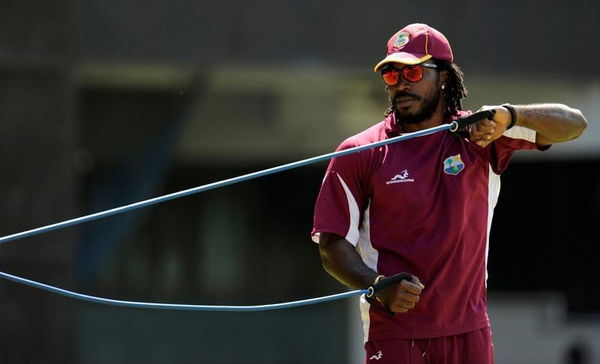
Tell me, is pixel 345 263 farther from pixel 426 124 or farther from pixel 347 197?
A: pixel 426 124

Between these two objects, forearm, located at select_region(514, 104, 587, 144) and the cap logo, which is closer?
forearm, located at select_region(514, 104, 587, 144)

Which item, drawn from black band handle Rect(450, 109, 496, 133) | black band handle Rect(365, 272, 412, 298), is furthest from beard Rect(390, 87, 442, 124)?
black band handle Rect(365, 272, 412, 298)

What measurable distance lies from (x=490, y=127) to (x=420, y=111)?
0.47 metres

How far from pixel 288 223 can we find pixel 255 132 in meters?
1.84

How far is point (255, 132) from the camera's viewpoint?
17.3m

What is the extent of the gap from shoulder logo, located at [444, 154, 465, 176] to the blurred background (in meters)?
7.51

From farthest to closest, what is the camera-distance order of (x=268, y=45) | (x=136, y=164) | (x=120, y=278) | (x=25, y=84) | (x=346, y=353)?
(x=120, y=278) < (x=346, y=353) < (x=136, y=164) < (x=268, y=45) < (x=25, y=84)

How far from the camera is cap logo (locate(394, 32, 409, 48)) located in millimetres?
5508

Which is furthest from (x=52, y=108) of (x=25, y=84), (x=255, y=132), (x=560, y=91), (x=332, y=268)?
(x=332, y=268)

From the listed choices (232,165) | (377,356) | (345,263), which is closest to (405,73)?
(345,263)

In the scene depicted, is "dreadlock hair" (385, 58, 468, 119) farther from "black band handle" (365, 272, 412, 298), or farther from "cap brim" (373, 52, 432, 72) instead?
"black band handle" (365, 272, 412, 298)

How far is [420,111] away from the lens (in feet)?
18.1

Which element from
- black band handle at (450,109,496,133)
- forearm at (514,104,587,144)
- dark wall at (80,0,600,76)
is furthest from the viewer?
dark wall at (80,0,600,76)

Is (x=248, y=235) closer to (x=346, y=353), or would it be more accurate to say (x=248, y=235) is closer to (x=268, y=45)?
(x=346, y=353)
